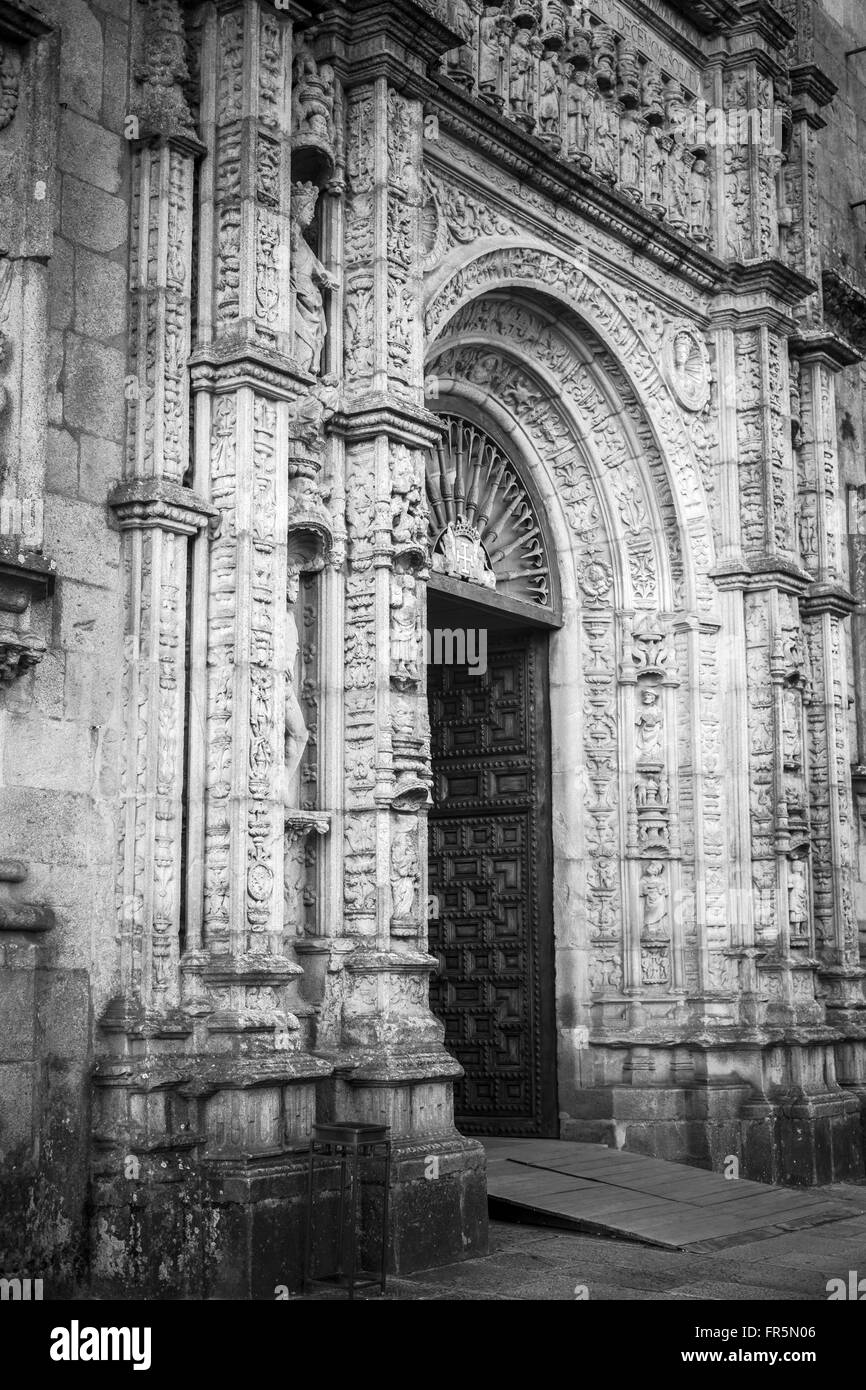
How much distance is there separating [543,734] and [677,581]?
4.99 ft

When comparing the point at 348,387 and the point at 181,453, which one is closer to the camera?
the point at 181,453

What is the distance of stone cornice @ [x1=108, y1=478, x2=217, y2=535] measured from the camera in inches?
312

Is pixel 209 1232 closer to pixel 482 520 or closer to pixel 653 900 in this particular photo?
pixel 653 900

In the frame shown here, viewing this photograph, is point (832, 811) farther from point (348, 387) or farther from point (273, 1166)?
point (273, 1166)

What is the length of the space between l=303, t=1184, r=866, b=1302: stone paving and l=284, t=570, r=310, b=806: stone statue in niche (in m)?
2.42

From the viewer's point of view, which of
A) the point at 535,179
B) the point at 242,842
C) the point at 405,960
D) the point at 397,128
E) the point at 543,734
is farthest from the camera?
the point at 543,734

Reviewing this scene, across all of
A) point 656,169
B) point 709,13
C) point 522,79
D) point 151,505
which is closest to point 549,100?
point 522,79

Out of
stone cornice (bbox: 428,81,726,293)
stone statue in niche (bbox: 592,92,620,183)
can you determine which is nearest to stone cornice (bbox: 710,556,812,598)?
stone cornice (bbox: 428,81,726,293)

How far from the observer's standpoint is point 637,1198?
385 inches

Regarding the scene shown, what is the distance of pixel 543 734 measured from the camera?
12.1 m

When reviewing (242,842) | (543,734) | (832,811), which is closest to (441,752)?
(543,734)

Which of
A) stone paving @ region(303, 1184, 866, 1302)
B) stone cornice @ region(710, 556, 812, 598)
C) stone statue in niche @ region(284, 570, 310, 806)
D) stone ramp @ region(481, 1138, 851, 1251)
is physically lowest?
stone paving @ region(303, 1184, 866, 1302)

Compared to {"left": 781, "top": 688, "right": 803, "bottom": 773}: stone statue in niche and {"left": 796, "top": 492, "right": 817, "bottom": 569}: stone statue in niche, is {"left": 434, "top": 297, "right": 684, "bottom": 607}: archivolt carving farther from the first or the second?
{"left": 796, "top": 492, "right": 817, "bottom": 569}: stone statue in niche

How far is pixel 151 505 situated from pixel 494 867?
4.98 meters
